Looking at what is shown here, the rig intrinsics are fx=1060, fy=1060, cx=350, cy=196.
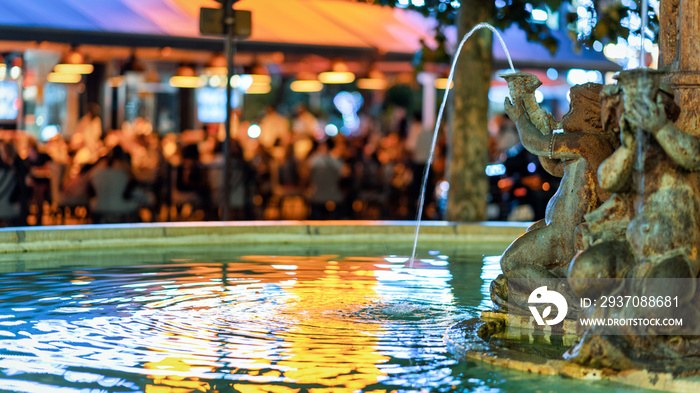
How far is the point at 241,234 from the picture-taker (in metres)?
8.55

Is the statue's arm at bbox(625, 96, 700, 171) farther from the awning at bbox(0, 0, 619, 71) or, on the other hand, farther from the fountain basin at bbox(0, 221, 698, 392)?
the awning at bbox(0, 0, 619, 71)

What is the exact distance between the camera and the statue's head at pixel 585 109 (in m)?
4.63

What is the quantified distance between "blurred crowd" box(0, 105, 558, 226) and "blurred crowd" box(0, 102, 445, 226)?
0.02 m

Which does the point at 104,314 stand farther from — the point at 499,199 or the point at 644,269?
the point at 499,199

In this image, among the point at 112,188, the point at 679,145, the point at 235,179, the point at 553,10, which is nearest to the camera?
the point at 679,145

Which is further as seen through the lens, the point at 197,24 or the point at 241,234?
the point at 197,24

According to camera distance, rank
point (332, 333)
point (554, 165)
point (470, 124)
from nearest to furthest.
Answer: point (332, 333)
point (554, 165)
point (470, 124)

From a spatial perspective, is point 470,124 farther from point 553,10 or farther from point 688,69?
point 688,69

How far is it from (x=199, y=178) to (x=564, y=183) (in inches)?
372

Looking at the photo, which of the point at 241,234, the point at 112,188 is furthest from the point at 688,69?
the point at 112,188

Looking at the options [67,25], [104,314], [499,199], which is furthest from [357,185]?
[104,314]

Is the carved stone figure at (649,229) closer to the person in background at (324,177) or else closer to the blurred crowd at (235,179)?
the blurred crowd at (235,179)

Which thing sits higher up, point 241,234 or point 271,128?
point 271,128

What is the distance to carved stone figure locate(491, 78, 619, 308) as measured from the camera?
179 inches
